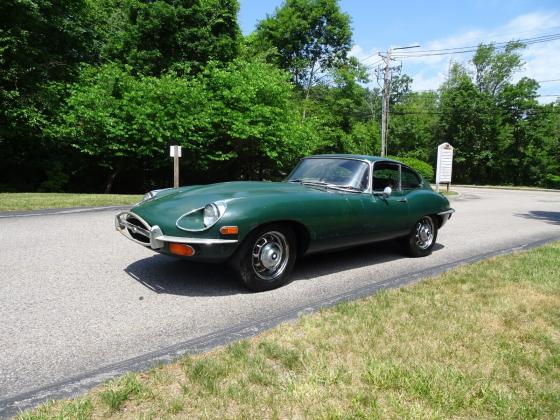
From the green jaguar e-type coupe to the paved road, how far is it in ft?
1.37

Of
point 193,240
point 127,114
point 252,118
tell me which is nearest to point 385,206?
point 193,240

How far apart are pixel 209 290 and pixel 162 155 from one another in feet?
53.3

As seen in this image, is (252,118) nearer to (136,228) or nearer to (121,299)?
(136,228)

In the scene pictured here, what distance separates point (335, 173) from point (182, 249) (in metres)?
2.37

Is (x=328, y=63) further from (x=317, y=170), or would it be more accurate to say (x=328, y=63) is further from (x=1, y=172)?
(x=317, y=170)

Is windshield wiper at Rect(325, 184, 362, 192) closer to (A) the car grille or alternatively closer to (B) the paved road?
(B) the paved road

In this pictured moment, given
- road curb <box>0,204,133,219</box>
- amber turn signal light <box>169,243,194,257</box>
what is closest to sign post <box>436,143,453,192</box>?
road curb <box>0,204,133,219</box>

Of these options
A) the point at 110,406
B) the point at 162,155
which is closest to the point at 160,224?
the point at 110,406

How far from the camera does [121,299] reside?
3.76 metres

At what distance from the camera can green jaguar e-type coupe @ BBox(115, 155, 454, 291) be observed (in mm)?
3715

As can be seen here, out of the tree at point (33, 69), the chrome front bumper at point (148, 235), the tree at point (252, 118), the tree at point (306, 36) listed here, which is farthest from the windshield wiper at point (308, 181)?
the tree at point (306, 36)

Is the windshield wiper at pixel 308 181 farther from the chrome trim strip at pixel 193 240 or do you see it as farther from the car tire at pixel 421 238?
the chrome trim strip at pixel 193 240

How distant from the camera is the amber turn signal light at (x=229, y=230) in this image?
3.66 metres

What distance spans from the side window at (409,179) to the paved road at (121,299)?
1.08m
